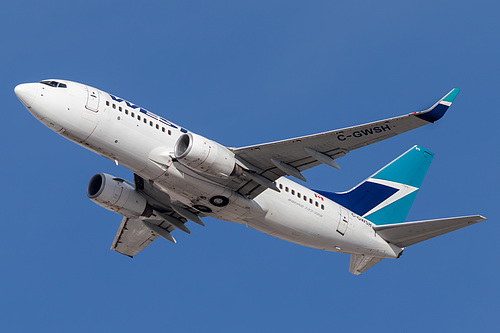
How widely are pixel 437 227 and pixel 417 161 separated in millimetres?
8202

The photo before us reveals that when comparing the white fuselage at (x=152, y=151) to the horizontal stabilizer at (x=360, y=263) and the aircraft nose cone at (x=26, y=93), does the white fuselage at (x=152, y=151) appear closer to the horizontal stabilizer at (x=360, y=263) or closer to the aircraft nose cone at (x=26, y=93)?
the aircraft nose cone at (x=26, y=93)

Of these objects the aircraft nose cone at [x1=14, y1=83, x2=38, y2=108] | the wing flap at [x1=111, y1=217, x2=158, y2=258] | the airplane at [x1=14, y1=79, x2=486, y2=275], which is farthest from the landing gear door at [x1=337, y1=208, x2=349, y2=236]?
the aircraft nose cone at [x1=14, y1=83, x2=38, y2=108]

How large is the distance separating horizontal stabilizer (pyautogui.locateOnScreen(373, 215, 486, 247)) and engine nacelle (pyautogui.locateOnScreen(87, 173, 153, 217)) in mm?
12851

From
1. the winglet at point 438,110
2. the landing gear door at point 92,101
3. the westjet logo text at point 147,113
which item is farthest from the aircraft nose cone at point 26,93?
the winglet at point 438,110

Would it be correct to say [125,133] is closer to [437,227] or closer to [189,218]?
[189,218]

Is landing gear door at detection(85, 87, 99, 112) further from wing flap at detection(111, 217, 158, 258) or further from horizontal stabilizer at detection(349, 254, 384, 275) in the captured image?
horizontal stabilizer at detection(349, 254, 384, 275)

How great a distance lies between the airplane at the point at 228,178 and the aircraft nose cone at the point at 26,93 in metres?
0.04

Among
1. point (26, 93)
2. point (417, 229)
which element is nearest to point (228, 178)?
point (26, 93)

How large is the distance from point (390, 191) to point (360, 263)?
191 inches

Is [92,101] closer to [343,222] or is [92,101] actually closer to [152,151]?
[152,151]

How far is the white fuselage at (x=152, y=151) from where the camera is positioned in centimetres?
3331

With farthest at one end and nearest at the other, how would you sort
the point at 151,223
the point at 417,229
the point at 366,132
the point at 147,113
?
the point at 151,223 < the point at 417,229 < the point at 147,113 < the point at 366,132

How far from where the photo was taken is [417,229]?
38.7 m

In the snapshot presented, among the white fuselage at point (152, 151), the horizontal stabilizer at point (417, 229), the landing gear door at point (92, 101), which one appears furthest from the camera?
the horizontal stabilizer at point (417, 229)
